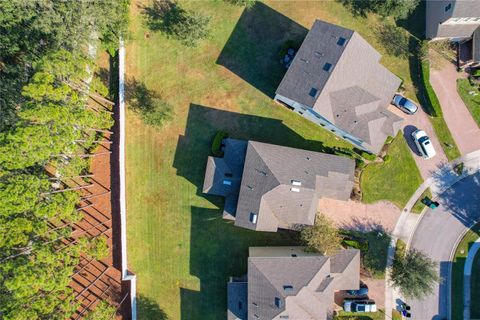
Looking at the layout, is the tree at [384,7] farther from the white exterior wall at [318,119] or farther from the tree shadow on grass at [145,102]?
the tree shadow on grass at [145,102]

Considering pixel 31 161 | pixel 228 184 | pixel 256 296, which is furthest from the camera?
pixel 228 184

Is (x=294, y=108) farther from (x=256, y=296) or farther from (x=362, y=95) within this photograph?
(x=256, y=296)

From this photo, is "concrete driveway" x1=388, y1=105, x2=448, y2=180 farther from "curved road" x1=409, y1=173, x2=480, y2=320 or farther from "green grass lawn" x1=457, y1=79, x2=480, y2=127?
"green grass lawn" x1=457, y1=79, x2=480, y2=127

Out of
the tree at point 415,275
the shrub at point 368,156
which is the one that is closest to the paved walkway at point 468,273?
the tree at point 415,275

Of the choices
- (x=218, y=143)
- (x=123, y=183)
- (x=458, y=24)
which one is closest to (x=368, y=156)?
(x=218, y=143)

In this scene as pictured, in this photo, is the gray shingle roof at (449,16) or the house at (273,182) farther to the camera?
the gray shingle roof at (449,16)

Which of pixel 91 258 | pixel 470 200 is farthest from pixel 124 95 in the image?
pixel 470 200

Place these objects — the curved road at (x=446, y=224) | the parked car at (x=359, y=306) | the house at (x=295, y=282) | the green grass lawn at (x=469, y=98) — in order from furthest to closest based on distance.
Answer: the green grass lawn at (x=469, y=98), the curved road at (x=446, y=224), the parked car at (x=359, y=306), the house at (x=295, y=282)

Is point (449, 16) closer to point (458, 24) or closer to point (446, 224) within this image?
point (458, 24)
